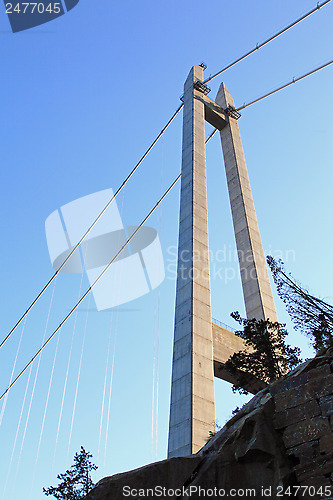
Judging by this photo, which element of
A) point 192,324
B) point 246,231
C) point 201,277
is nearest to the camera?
point 192,324

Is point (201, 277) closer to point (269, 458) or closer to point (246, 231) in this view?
point (246, 231)

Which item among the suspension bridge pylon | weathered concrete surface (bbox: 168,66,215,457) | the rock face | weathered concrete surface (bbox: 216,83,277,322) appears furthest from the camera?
weathered concrete surface (bbox: 216,83,277,322)

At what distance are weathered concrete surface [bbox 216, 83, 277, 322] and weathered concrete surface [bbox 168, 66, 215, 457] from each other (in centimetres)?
281

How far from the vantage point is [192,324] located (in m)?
17.5

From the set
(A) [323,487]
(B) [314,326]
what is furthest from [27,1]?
(A) [323,487]

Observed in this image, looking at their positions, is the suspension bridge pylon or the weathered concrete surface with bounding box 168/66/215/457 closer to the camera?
the weathered concrete surface with bounding box 168/66/215/457

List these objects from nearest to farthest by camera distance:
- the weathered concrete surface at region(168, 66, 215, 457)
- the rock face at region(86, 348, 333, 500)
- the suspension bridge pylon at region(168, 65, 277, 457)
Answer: the rock face at region(86, 348, 333, 500)
the weathered concrete surface at region(168, 66, 215, 457)
the suspension bridge pylon at region(168, 65, 277, 457)

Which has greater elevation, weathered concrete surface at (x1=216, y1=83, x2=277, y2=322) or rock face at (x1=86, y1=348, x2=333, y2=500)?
weathered concrete surface at (x1=216, y1=83, x2=277, y2=322)

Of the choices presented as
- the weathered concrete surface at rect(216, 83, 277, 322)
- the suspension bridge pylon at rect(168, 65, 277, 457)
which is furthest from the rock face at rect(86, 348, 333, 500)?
the weathered concrete surface at rect(216, 83, 277, 322)

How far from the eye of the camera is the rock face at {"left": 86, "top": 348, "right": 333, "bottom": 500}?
337 inches

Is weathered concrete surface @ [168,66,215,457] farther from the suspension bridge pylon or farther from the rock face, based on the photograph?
the rock face

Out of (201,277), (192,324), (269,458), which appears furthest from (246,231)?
(269,458)

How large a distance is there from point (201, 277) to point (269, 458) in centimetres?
1044

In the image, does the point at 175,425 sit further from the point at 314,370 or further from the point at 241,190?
the point at 241,190
